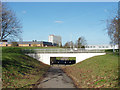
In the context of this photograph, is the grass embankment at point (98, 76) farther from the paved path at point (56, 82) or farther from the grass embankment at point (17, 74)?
the grass embankment at point (17, 74)

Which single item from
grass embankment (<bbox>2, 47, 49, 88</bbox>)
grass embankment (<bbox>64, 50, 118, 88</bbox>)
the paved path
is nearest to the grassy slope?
grass embankment (<bbox>64, 50, 118, 88</bbox>)

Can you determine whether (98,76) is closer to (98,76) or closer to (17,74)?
(98,76)

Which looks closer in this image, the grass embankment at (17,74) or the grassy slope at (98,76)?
the grassy slope at (98,76)

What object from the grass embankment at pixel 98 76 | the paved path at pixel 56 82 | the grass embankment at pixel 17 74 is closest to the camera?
the grass embankment at pixel 98 76

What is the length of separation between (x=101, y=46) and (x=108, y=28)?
181 ft

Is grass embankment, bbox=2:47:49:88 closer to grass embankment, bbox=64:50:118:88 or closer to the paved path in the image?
the paved path

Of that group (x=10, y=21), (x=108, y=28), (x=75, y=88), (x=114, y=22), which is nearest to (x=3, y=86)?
(x=75, y=88)

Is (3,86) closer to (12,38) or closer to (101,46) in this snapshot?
(12,38)

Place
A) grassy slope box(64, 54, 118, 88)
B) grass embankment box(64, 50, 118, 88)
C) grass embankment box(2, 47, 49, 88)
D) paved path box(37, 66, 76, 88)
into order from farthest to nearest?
1. paved path box(37, 66, 76, 88)
2. grass embankment box(2, 47, 49, 88)
3. grassy slope box(64, 54, 118, 88)
4. grass embankment box(64, 50, 118, 88)

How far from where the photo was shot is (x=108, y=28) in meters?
26.9

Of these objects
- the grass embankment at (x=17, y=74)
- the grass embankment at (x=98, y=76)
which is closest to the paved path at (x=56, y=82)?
the grass embankment at (x=98, y=76)

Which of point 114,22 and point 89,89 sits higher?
point 114,22

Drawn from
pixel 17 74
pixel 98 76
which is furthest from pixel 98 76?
pixel 17 74

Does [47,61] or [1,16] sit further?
[47,61]
